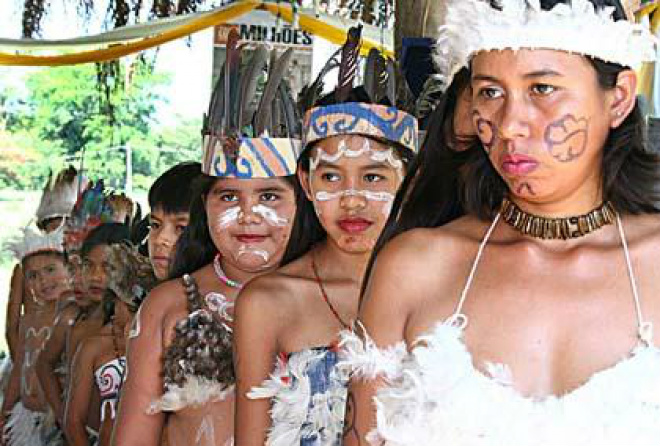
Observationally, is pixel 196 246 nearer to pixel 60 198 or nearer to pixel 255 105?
pixel 255 105

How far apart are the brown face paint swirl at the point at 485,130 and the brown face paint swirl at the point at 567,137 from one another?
3.9 inches

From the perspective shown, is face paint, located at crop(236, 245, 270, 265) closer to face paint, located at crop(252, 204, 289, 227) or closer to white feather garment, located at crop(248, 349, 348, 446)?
face paint, located at crop(252, 204, 289, 227)

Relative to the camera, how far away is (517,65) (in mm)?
2506

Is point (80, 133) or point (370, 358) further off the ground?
point (370, 358)

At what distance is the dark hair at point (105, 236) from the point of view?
6.90m

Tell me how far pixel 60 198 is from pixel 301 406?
19.2 ft

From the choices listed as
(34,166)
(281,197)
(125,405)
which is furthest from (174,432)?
(34,166)

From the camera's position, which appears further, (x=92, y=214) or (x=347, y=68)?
(x=92, y=214)

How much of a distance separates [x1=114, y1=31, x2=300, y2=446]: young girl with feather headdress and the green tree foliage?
34.1 ft

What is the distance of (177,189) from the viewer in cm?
505

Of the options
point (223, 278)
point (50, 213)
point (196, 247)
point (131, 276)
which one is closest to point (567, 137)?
point (223, 278)

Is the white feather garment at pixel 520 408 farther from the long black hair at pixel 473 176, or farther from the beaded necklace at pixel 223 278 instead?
the beaded necklace at pixel 223 278

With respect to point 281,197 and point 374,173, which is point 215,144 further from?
point 374,173

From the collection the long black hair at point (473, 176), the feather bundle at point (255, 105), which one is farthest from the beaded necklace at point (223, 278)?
the long black hair at point (473, 176)
